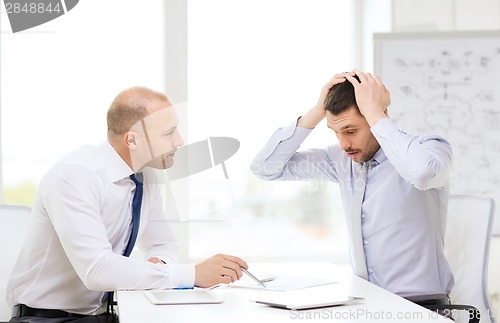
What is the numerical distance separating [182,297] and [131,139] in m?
0.67

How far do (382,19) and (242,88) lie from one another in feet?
2.85

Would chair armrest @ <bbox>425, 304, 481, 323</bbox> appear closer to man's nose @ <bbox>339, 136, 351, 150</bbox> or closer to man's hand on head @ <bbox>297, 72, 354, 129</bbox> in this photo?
man's nose @ <bbox>339, 136, 351, 150</bbox>

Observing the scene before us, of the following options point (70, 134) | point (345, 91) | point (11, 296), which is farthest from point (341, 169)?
point (70, 134)

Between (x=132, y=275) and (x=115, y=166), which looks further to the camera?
(x=115, y=166)

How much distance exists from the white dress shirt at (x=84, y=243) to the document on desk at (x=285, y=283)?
0.21 meters

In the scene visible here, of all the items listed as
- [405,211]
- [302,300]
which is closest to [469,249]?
[405,211]

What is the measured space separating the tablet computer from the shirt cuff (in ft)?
0.14

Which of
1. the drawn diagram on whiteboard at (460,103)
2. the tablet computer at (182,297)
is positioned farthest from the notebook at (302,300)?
the drawn diagram on whiteboard at (460,103)

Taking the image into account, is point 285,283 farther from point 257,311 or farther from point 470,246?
point 470,246

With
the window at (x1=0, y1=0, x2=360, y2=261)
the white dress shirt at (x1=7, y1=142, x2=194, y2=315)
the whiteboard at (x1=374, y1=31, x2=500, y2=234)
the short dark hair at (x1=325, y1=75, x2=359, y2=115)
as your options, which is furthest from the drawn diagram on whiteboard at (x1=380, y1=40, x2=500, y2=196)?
the white dress shirt at (x1=7, y1=142, x2=194, y2=315)

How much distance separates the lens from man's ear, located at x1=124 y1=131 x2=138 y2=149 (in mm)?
2469

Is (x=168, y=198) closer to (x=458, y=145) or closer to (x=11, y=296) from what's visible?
(x=11, y=296)

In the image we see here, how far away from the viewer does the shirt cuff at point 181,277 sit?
222 cm

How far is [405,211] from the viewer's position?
248 cm
